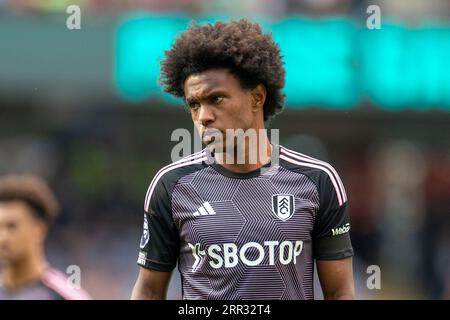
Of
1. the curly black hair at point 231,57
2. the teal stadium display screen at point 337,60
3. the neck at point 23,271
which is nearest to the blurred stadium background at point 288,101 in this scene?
the teal stadium display screen at point 337,60

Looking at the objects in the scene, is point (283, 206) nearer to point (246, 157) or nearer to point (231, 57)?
point (246, 157)

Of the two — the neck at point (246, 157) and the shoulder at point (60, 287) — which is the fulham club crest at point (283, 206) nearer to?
the neck at point (246, 157)

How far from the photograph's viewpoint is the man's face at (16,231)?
6.34 meters

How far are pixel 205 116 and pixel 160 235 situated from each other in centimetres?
65

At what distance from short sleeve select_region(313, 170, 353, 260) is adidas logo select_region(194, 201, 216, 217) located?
0.53m

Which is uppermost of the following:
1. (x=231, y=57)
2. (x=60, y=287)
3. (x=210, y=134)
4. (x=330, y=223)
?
(x=231, y=57)

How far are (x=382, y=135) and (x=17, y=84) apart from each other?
5.98 meters

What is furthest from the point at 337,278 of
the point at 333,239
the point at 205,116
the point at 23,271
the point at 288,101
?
the point at 288,101

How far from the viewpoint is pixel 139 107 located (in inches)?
550

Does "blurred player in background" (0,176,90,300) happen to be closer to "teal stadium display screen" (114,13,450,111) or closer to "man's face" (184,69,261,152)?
"man's face" (184,69,261,152)

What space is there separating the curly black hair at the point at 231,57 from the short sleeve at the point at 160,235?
0.60m

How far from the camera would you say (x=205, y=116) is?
4211 mm
